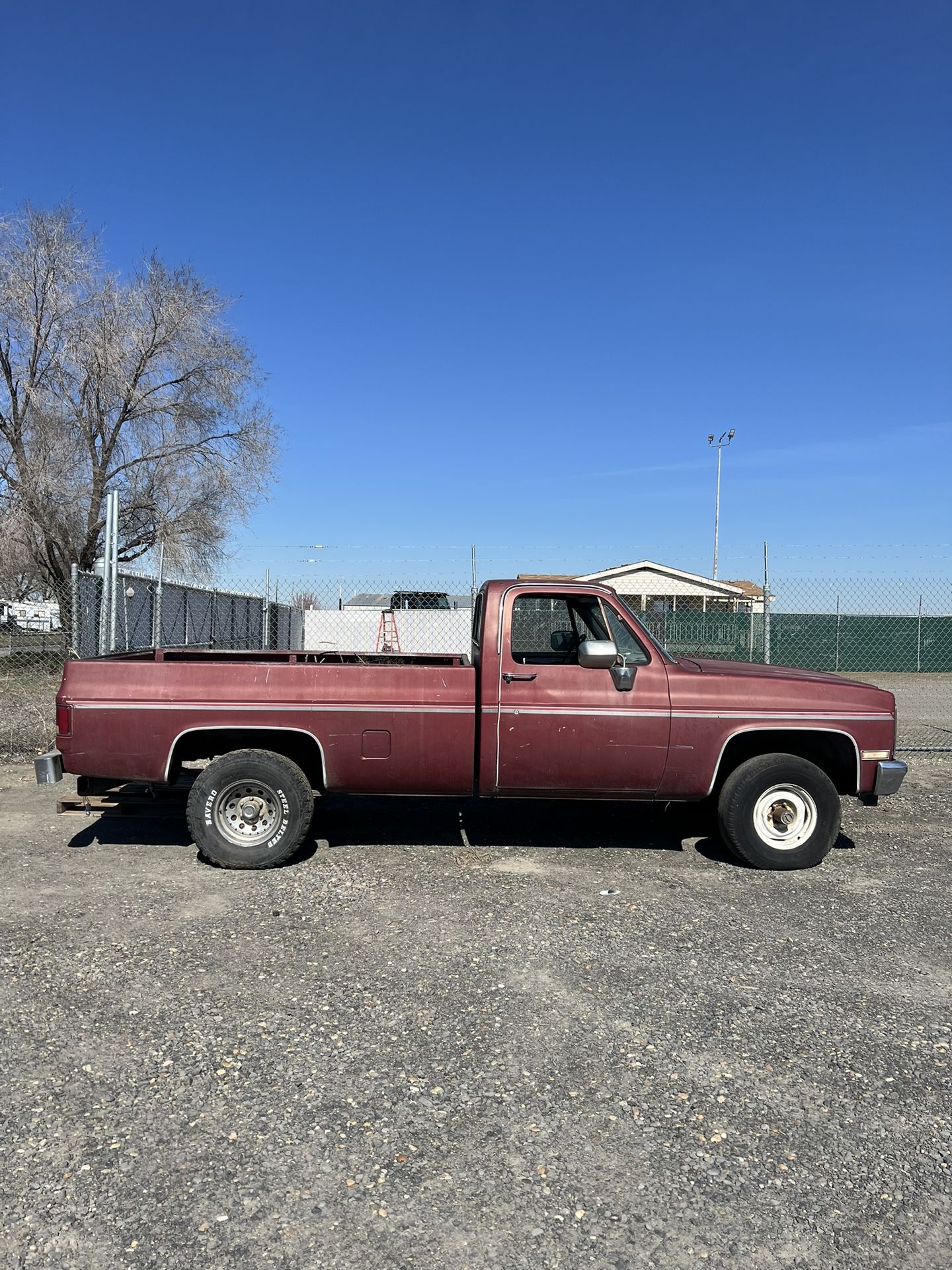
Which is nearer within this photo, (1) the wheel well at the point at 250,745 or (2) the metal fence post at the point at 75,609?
(1) the wheel well at the point at 250,745

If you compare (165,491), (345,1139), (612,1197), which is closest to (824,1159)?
(612,1197)

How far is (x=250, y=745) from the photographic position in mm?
5965

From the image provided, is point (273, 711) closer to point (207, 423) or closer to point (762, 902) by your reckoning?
point (762, 902)

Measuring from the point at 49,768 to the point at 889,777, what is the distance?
551 cm

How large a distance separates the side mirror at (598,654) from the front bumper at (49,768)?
348cm

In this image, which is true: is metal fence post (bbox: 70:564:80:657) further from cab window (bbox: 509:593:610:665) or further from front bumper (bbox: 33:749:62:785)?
cab window (bbox: 509:593:610:665)

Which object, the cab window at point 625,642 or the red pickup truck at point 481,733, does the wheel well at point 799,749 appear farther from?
the cab window at point 625,642

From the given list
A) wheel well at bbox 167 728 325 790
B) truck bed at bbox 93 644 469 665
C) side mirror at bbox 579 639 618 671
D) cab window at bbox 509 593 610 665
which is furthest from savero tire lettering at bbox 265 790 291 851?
side mirror at bbox 579 639 618 671

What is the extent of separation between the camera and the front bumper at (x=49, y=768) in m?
5.73

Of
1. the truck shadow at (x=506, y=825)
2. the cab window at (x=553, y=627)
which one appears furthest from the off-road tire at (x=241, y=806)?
the cab window at (x=553, y=627)

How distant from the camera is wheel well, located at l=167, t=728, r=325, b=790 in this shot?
19.0ft

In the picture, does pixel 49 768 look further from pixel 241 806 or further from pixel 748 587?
pixel 748 587

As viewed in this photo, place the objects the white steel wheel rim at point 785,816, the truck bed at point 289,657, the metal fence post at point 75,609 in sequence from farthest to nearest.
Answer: the metal fence post at point 75,609, the truck bed at point 289,657, the white steel wheel rim at point 785,816

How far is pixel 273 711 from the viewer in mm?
5727
